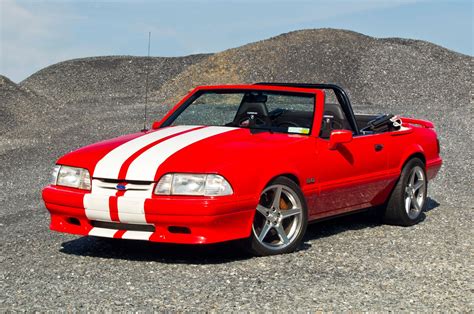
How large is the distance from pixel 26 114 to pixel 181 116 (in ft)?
58.9

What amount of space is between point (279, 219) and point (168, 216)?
1.01 meters

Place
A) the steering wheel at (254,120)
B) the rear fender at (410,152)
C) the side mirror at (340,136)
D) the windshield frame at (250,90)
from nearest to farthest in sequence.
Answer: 1. the side mirror at (340,136)
2. the windshield frame at (250,90)
3. the steering wheel at (254,120)
4. the rear fender at (410,152)

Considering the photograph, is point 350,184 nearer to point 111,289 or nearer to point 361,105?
point 111,289

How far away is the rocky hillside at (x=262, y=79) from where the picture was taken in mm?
24362

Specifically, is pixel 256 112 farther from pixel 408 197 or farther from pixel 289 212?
pixel 408 197

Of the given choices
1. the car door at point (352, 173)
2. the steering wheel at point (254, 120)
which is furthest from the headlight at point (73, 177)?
the car door at point (352, 173)

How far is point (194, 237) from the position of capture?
6398mm

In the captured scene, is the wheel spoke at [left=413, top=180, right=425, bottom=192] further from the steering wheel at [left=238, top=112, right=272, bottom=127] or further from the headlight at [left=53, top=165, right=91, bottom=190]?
the headlight at [left=53, top=165, right=91, bottom=190]

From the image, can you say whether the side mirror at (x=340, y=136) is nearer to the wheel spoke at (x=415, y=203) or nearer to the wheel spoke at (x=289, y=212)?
the wheel spoke at (x=289, y=212)

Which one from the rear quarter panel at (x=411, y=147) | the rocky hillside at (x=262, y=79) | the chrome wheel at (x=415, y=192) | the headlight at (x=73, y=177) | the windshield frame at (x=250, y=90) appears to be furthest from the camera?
the rocky hillside at (x=262, y=79)

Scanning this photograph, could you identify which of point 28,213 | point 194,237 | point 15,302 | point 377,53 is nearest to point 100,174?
point 194,237

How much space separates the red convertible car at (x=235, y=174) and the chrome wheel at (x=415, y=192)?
199mm

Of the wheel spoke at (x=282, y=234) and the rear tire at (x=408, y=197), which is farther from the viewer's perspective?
the rear tire at (x=408, y=197)

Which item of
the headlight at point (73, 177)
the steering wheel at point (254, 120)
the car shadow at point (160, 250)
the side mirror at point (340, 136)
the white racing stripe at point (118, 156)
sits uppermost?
the steering wheel at point (254, 120)
